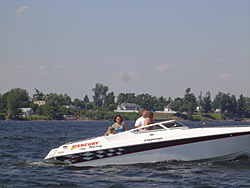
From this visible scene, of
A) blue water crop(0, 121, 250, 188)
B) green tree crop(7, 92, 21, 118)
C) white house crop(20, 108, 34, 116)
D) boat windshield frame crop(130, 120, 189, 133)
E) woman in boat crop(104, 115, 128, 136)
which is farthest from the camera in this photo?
white house crop(20, 108, 34, 116)

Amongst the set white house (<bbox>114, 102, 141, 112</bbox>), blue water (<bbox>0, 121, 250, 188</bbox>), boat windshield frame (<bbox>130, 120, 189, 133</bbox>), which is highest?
white house (<bbox>114, 102, 141, 112</bbox>)

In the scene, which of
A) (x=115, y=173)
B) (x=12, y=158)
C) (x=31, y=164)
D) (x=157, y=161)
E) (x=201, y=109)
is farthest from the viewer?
(x=201, y=109)

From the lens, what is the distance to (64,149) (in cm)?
Result: 1296

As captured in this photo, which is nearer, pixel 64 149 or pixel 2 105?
pixel 64 149

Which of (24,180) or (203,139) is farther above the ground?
(203,139)

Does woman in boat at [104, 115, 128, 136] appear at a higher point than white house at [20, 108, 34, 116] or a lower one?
lower

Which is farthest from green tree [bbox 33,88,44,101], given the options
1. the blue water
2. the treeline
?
the blue water

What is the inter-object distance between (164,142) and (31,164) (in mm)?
5127

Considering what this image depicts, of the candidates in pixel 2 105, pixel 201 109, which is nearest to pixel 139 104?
pixel 201 109

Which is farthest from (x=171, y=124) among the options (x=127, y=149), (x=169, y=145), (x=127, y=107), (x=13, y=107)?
(x=127, y=107)

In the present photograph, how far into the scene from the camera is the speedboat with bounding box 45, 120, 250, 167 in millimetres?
12117

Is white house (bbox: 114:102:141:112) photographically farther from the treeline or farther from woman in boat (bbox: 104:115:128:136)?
woman in boat (bbox: 104:115:128:136)

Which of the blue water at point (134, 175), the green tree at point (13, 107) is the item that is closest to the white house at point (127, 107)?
the green tree at point (13, 107)

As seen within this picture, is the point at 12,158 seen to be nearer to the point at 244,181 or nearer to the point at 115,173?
the point at 115,173
